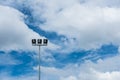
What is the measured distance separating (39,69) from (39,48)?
6.14 m

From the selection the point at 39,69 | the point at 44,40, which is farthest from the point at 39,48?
the point at 39,69

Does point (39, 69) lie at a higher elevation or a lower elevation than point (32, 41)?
lower

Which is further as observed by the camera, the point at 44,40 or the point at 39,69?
the point at 44,40

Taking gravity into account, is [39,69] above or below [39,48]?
below

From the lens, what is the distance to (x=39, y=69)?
56.5m

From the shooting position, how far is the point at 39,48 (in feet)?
200

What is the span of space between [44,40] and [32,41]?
2.66m

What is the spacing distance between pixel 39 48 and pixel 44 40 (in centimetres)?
211

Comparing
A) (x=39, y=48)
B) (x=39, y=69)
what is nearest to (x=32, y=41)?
(x=39, y=48)

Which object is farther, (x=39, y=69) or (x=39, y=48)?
(x=39, y=48)

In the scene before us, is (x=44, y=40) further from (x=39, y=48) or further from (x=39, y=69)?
(x=39, y=69)

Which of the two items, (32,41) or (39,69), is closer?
(39,69)

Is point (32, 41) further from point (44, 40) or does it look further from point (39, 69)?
point (39, 69)
